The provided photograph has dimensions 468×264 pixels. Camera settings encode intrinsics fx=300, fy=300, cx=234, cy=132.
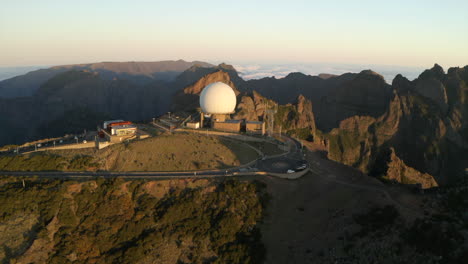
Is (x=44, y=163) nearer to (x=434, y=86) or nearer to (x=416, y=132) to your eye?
(x=416, y=132)

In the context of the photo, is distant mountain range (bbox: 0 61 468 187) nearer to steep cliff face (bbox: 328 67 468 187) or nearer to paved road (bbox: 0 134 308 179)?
steep cliff face (bbox: 328 67 468 187)

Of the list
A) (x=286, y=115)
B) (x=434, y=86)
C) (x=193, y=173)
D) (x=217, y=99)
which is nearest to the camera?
(x=193, y=173)

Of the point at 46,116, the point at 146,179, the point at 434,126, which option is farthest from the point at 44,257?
the point at 46,116

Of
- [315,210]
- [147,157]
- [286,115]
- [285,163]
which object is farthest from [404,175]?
[147,157]

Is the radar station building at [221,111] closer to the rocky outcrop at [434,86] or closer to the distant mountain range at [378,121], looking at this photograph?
the distant mountain range at [378,121]

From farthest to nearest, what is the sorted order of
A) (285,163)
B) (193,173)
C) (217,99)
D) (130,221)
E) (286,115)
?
(286,115) < (217,99) < (285,163) < (193,173) < (130,221)

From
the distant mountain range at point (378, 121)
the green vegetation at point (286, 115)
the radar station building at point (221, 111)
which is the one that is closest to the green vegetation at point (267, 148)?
the radar station building at point (221, 111)

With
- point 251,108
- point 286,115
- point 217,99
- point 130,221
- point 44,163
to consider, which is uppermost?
point 217,99

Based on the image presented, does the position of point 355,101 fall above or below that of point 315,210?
above
